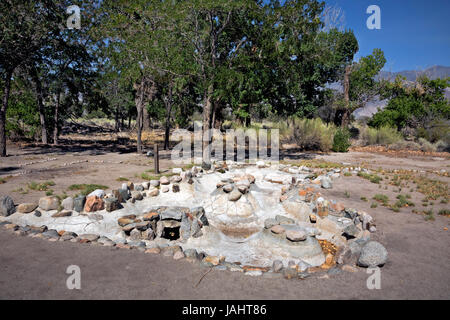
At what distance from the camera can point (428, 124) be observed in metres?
23.3

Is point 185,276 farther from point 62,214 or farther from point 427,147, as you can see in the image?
point 427,147

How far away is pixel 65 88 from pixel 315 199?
16457 mm

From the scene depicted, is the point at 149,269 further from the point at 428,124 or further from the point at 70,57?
the point at 428,124

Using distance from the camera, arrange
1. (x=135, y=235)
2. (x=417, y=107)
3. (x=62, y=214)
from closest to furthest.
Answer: (x=135, y=235) < (x=62, y=214) < (x=417, y=107)

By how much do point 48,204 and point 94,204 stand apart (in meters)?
0.90

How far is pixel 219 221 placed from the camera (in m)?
6.82

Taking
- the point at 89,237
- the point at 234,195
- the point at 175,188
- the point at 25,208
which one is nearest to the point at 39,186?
the point at 25,208

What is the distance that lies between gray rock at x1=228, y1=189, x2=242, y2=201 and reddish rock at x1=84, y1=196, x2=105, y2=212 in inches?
120

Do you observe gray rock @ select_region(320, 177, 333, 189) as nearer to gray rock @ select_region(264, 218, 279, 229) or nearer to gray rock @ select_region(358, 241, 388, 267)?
gray rock @ select_region(264, 218, 279, 229)

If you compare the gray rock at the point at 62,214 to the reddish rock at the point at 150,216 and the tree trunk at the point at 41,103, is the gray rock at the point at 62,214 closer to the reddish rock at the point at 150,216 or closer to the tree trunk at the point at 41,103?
the reddish rock at the point at 150,216

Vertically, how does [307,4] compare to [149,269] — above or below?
above

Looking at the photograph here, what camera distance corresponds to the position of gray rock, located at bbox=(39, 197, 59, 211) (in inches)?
244
